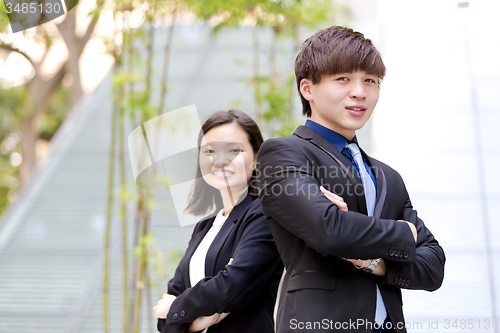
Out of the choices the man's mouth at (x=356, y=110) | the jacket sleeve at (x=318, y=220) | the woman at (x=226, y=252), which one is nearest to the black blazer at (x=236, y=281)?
the woman at (x=226, y=252)

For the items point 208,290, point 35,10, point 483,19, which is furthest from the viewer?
point 483,19

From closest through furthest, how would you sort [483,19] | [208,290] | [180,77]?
[208,290] → [483,19] → [180,77]

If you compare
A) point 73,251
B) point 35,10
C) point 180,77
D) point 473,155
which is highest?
point 180,77

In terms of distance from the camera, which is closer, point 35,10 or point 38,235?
point 35,10

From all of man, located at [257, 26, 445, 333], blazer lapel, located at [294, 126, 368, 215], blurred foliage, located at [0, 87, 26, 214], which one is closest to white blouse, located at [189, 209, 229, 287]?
man, located at [257, 26, 445, 333]

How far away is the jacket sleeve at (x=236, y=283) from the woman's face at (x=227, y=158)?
0.67ft

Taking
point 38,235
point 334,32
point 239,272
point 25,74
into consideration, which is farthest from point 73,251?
point 25,74

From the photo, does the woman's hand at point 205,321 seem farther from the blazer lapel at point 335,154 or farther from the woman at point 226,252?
the blazer lapel at point 335,154

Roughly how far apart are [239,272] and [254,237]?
133 mm

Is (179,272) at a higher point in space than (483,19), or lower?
lower

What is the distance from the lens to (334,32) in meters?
1.43

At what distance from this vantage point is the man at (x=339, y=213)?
1.24 meters

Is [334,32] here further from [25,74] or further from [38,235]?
[25,74]

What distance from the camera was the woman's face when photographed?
180 cm
